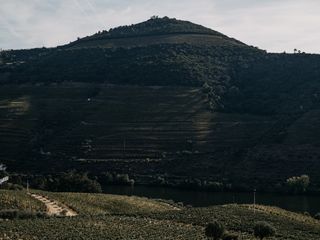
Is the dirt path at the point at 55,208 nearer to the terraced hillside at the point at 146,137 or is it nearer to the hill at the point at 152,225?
the hill at the point at 152,225

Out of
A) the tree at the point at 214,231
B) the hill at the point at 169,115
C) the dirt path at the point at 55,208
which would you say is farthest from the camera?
the hill at the point at 169,115

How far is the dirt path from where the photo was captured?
59128 millimetres

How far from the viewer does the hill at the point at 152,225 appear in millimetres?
42750

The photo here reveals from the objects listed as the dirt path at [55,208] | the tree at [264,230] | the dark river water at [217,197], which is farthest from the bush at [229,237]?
the dark river water at [217,197]

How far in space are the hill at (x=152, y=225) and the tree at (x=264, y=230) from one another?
2.66 feet

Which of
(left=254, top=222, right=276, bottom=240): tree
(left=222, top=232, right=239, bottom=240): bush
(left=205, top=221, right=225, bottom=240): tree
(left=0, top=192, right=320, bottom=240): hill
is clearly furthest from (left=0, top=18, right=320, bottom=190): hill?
(left=205, top=221, right=225, bottom=240): tree

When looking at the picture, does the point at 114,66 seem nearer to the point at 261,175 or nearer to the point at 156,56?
the point at 156,56

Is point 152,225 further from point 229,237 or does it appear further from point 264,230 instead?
point 264,230

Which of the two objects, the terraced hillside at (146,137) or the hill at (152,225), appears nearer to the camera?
the hill at (152,225)

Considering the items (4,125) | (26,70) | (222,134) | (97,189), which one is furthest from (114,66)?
(97,189)

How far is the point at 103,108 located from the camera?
14200 centimetres

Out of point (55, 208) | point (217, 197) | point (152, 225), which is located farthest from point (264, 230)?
point (217, 197)

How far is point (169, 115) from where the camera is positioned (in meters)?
135

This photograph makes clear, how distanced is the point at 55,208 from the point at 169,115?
74.8 metres
